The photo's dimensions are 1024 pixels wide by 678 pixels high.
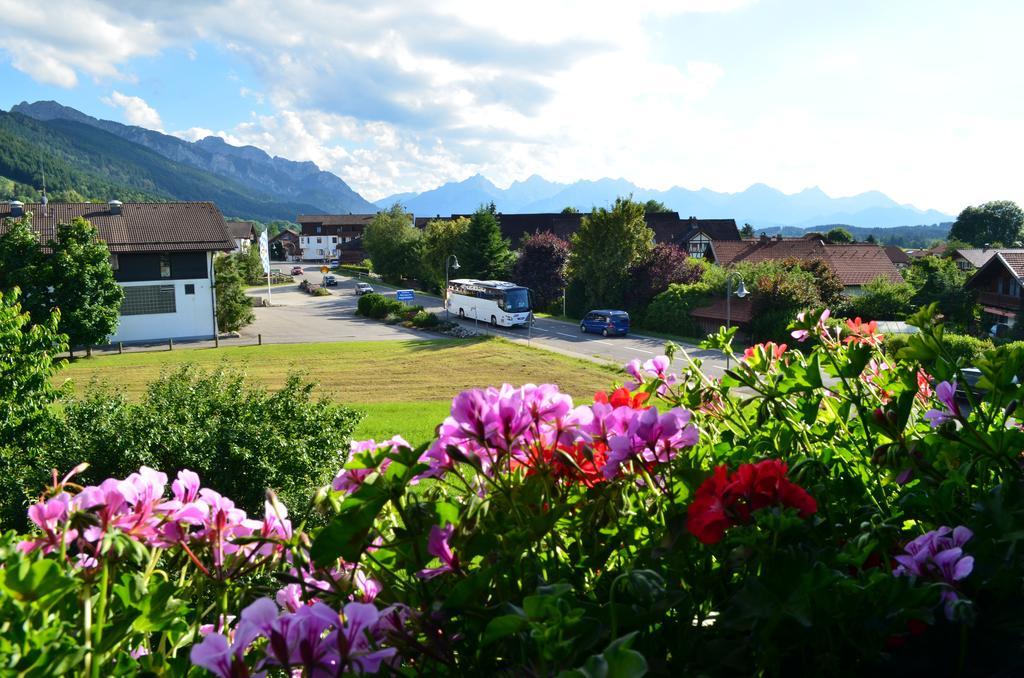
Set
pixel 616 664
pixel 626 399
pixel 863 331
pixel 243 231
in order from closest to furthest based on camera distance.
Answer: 1. pixel 616 664
2. pixel 626 399
3. pixel 863 331
4. pixel 243 231

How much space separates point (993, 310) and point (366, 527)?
123ft

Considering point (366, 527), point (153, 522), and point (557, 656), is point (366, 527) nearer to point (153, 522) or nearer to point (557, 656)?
point (557, 656)

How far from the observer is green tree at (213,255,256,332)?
3656 cm

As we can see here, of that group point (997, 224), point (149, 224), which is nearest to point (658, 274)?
point (149, 224)

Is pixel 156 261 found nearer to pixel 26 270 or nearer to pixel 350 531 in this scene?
pixel 26 270

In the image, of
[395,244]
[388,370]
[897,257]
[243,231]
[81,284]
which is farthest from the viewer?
[243,231]

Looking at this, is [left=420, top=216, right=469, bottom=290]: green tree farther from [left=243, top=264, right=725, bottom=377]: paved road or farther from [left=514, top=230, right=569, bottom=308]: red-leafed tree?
[left=514, top=230, right=569, bottom=308]: red-leafed tree

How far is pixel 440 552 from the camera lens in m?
1.05

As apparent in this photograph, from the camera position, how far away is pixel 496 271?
47.7m

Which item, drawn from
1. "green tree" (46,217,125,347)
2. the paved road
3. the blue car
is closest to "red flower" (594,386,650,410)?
the paved road

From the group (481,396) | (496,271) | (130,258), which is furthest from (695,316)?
(481,396)

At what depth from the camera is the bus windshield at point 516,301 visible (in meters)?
37.4

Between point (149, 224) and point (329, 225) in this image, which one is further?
point (329, 225)

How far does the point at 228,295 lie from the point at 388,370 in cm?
1448
